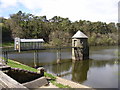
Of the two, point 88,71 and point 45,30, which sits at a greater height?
point 45,30

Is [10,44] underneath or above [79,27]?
underneath

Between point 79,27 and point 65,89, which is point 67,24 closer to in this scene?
point 79,27

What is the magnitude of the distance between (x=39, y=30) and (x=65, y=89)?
41.6 meters

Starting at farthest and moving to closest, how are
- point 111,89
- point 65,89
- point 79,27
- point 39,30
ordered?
point 79,27 → point 39,30 → point 111,89 → point 65,89

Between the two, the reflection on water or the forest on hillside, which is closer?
the reflection on water

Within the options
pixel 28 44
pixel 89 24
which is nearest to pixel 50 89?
pixel 28 44

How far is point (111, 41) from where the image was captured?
53.7 m

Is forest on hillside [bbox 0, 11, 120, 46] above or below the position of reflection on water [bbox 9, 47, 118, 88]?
above

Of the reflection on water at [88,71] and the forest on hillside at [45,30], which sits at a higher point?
the forest on hillside at [45,30]

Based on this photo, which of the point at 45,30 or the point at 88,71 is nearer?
the point at 88,71

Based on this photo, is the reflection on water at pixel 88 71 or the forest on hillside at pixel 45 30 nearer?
the reflection on water at pixel 88 71

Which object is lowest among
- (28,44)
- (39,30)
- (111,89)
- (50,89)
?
(111,89)

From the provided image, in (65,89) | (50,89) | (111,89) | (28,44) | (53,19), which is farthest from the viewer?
(53,19)

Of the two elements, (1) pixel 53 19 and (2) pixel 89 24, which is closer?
(2) pixel 89 24
